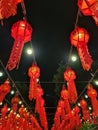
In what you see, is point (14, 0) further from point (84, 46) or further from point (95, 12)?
point (84, 46)

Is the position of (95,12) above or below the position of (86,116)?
above

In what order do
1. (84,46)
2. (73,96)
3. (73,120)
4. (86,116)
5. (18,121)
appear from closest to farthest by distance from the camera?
(84,46), (73,96), (86,116), (73,120), (18,121)

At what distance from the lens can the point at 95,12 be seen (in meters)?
2.98

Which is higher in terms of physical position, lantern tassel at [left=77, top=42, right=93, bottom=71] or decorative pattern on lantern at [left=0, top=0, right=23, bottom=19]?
decorative pattern on lantern at [left=0, top=0, right=23, bottom=19]

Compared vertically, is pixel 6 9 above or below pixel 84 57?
above

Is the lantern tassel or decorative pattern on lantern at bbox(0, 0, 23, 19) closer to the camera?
decorative pattern on lantern at bbox(0, 0, 23, 19)

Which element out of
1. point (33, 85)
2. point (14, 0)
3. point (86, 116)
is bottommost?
point (86, 116)

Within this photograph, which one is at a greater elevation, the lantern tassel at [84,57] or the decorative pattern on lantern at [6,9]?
the decorative pattern on lantern at [6,9]

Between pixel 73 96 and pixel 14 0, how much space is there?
256 centimetres

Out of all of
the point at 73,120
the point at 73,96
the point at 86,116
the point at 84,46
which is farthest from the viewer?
the point at 73,120

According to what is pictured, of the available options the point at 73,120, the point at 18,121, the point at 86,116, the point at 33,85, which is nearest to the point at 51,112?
the point at 18,121

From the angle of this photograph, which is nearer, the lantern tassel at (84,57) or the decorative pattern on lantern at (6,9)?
the decorative pattern on lantern at (6,9)

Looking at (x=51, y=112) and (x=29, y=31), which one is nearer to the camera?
(x=29, y=31)

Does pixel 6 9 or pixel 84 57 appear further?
pixel 84 57
